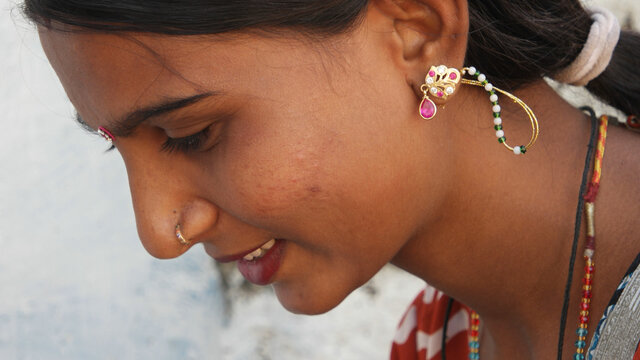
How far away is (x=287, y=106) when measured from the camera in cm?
115

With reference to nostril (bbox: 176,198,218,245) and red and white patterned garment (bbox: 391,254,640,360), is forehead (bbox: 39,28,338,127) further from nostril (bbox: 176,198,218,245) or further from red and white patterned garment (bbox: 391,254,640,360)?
red and white patterned garment (bbox: 391,254,640,360)

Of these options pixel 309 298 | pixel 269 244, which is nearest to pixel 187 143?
pixel 269 244

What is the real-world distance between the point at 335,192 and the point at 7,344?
56.1 inches

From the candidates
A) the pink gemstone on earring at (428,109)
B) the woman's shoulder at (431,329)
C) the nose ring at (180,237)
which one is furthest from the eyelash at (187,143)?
the woman's shoulder at (431,329)

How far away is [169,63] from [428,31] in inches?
16.0

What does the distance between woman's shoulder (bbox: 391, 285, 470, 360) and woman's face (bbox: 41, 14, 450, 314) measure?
52 centimetres

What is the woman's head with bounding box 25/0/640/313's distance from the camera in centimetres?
110

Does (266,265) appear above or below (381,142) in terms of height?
below

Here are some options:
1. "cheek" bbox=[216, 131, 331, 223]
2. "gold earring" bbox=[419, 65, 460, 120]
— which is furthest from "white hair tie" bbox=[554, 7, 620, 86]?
"cheek" bbox=[216, 131, 331, 223]

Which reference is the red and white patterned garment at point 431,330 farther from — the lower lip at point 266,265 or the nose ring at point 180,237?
the nose ring at point 180,237

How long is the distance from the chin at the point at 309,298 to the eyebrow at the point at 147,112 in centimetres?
41

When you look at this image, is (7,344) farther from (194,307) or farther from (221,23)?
(221,23)

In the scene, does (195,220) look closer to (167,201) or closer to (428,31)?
(167,201)

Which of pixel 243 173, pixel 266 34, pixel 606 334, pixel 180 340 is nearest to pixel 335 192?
pixel 243 173
